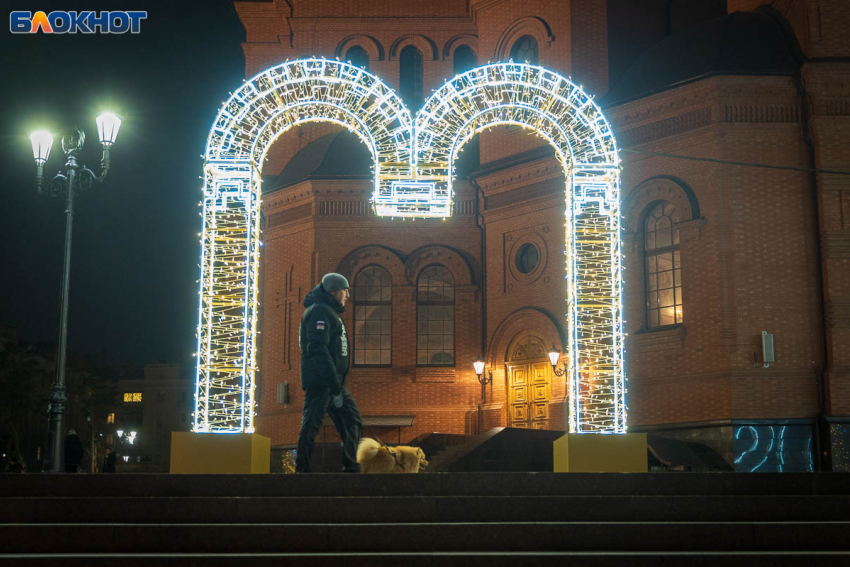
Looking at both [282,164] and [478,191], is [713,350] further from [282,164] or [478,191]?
[282,164]

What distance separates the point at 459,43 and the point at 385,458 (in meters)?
22.6

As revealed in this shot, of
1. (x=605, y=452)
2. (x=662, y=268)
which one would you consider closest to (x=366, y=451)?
(x=605, y=452)

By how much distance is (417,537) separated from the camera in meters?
8.38

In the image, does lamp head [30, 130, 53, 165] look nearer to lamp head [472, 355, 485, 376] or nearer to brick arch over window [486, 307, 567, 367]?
lamp head [472, 355, 485, 376]

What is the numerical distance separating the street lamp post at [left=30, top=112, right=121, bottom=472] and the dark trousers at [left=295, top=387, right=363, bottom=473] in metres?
5.37

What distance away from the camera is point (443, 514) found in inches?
351

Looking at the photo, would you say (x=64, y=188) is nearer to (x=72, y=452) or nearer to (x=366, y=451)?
(x=72, y=452)

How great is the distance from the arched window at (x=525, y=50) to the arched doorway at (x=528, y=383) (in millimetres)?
8083

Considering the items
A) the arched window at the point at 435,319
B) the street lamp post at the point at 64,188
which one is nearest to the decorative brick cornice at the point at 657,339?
the arched window at the point at 435,319

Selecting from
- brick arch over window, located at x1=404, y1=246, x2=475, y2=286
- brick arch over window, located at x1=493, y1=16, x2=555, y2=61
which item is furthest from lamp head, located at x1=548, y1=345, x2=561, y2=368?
brick arch over window, located at x1=493, y1=16, x2=555, y2=61

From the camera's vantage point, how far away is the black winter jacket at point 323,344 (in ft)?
34.2

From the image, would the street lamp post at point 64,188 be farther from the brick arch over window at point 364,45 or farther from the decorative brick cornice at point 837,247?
the brick arch over window at point 364,45

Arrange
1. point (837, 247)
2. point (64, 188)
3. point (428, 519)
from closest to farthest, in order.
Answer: point (428, 519) < point (64, 188) < point (837, 247)

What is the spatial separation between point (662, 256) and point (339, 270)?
8.96m
